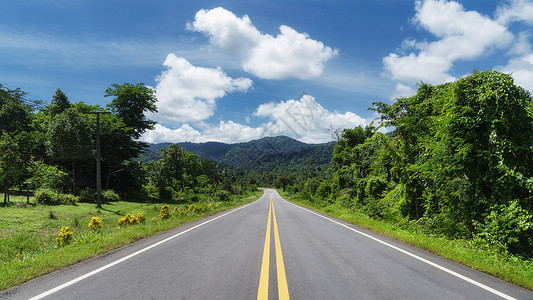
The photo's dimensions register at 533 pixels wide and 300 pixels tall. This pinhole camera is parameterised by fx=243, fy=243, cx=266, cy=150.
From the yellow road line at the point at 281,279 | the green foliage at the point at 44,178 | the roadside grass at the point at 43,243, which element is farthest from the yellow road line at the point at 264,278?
the green foliage at the point at 44,178

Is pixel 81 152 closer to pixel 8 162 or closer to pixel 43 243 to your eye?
pixel 8 162

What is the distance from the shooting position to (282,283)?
3955mm

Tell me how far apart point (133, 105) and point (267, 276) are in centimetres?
4315

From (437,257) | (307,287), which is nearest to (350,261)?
(307,287)

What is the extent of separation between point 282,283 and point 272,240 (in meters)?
3.87

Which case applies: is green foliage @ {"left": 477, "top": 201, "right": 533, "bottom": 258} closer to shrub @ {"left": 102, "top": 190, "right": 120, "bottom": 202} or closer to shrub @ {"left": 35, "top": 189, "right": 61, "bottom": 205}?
shrub @ {"left": 35, "top": 189, "right": 61, "bottom": 205}

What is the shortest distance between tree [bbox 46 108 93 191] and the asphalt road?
2929cm

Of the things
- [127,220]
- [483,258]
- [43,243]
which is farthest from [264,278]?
[43,243]

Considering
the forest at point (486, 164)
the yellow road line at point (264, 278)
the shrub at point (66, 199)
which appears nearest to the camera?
the yellow road line at point (264, 278)

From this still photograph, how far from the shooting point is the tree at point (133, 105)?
38.9 m

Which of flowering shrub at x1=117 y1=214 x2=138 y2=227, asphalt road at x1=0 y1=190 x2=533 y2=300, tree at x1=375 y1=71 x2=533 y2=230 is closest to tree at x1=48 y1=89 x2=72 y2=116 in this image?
flowering shrub at x1=117 y1=214 x2=138 y2=227

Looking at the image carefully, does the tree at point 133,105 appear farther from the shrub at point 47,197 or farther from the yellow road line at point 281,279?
the yellow road line at point 281,279

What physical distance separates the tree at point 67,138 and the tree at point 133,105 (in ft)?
29.8

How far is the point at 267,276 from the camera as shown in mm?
4285
